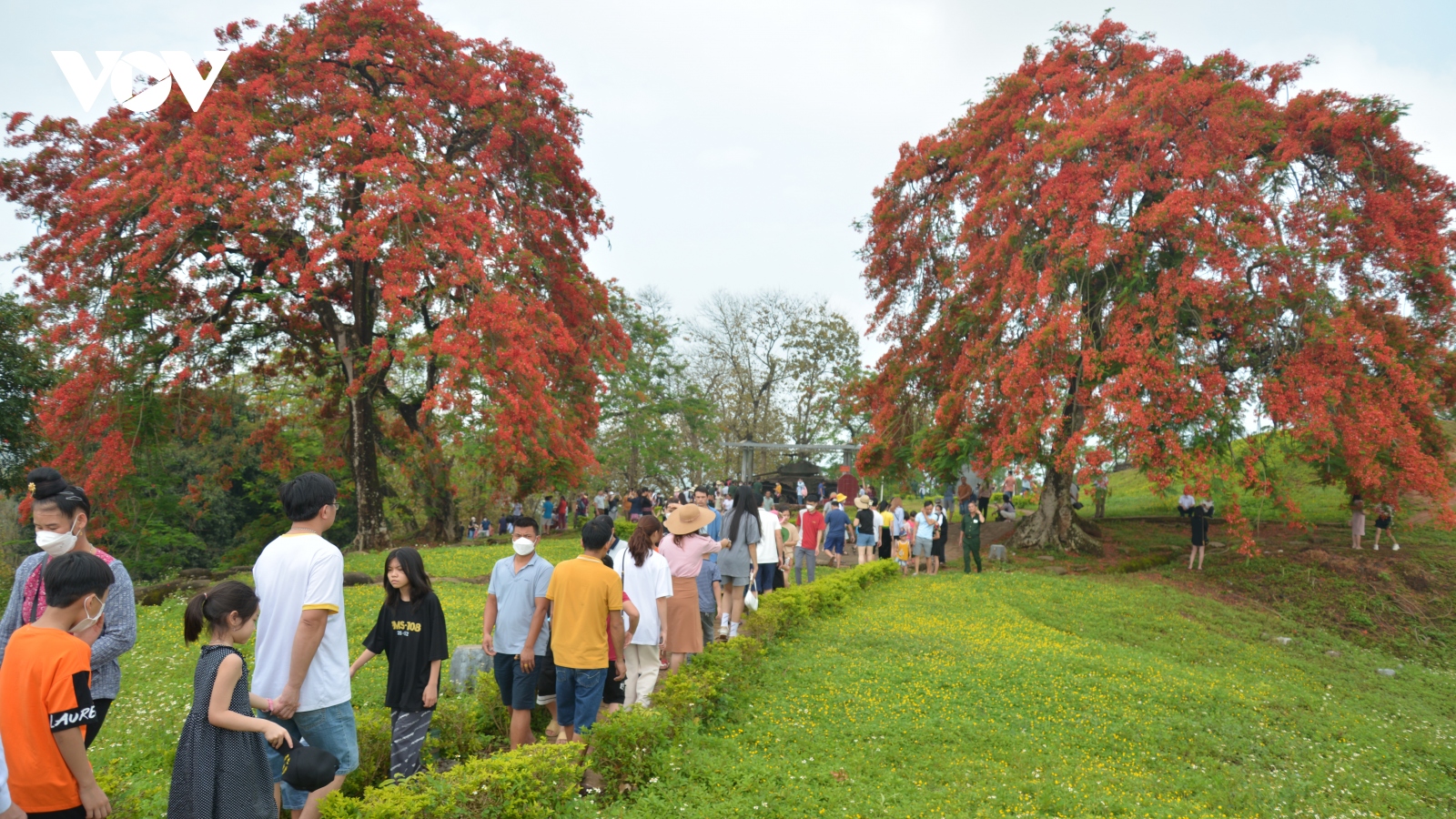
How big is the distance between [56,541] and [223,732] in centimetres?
118

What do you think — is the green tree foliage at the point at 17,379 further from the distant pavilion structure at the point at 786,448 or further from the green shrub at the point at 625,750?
the distant pavilion structure at the point at 786,448

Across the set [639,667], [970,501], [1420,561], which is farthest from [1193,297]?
[639,667]

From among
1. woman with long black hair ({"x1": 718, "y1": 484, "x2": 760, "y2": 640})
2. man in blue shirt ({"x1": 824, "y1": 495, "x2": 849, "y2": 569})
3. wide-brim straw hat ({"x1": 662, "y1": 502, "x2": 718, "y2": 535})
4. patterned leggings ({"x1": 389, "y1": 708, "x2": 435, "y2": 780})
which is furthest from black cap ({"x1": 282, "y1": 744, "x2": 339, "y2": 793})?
man in blue shirt ({"x1": 824, "y1": 495, "x2": 849, "y2": 569})

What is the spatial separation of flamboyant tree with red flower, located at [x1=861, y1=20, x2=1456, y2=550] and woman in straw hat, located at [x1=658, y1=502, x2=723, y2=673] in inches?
407

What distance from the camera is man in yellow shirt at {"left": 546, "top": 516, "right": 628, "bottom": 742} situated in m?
5.00

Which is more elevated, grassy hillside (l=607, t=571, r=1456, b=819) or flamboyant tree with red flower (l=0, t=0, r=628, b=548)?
flamboyant tree with red flower (l=0, t=0, r=628, b=548)

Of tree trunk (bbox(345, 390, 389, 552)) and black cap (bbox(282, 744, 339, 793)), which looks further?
tree trunk (bbox(345, 390, 389, 552))

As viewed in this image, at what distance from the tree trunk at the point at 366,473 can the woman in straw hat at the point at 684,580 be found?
12.4 m

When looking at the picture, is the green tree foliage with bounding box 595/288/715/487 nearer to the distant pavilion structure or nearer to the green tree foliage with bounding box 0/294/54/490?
the distant pavilion structure

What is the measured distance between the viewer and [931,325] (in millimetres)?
19141

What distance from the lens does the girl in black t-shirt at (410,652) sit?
14.3 feet

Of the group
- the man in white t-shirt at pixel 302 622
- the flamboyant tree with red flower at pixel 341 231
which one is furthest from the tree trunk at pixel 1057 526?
the man in white t-shirt at pixel 302 622

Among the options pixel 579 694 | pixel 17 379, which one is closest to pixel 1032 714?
pixel 579 694

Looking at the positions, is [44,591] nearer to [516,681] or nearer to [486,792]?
[486,792]
